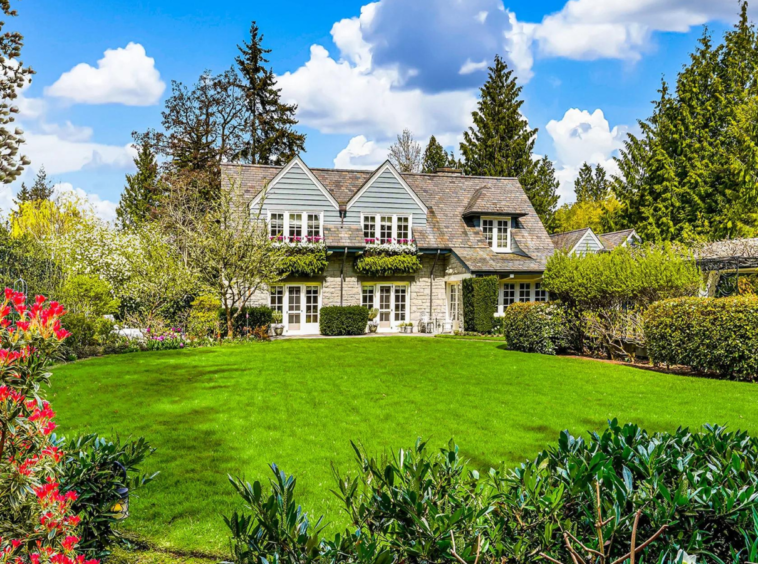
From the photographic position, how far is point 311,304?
1038 inches

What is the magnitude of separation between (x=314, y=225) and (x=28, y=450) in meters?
24.1

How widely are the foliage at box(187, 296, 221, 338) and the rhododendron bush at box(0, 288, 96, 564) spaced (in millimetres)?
18460

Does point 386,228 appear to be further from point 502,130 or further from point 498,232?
point 502,130

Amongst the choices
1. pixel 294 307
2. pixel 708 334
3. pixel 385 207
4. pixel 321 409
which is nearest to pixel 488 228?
pixel 385 207

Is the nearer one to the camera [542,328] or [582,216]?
[542,328]

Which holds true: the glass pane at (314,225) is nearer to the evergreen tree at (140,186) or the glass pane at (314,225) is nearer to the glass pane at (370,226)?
the glass pane at (370,226)

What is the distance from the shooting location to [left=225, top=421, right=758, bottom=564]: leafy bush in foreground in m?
2.15

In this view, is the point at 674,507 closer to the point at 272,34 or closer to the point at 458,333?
the point at 458,333

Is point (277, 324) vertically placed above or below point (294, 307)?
below

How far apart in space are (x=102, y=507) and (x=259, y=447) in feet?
13.4

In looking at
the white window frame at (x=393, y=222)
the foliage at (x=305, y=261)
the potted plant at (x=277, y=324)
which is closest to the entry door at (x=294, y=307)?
the potted plant at (x=277, y=324)

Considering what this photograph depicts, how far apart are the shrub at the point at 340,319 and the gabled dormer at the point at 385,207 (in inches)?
162

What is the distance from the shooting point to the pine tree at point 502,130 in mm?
44406

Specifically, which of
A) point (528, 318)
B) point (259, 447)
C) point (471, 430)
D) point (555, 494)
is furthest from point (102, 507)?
point (528, 318)
